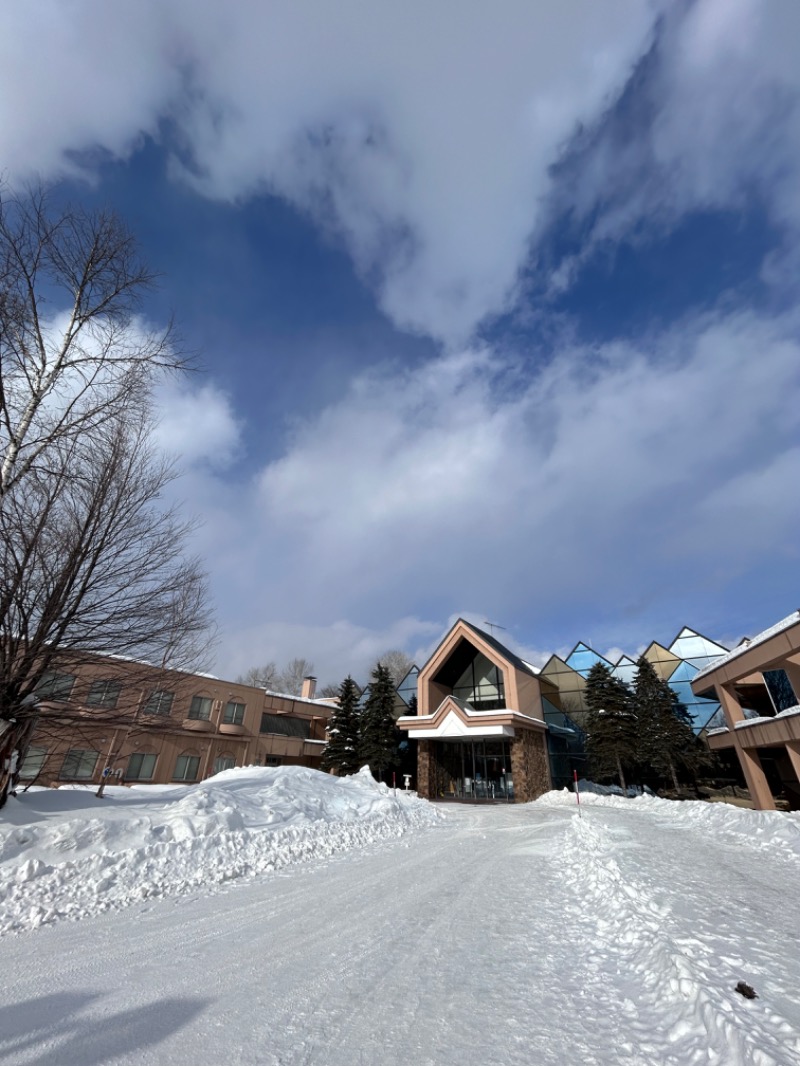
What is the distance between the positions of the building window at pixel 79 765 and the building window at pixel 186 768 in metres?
5.32

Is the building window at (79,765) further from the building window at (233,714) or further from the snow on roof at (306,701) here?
the snow on roof at (306,701)

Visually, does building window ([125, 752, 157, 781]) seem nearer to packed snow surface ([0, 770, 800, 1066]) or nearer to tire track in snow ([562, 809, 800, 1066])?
packed snow surface ([0, 770, 800, 1066])

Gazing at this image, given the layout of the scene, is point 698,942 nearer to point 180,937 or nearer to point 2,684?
point 180,937

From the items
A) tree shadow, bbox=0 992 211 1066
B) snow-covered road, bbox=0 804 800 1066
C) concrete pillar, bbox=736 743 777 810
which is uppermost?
concrete pillar, bbox=736 743 777 810

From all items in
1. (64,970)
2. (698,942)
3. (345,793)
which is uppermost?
(345,793)

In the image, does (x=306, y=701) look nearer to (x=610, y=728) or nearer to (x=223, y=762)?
(x=223, y=762)

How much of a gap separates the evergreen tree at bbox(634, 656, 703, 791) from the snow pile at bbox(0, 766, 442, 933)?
826 inches

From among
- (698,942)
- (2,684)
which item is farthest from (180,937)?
(698,942)

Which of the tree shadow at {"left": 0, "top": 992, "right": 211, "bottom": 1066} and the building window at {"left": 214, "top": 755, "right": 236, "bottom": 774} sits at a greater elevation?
the building window at {"left": 214, "top": 755, "right": 236, "bottom": 774}

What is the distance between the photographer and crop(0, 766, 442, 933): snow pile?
19.7ft

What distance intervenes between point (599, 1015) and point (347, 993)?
1.91 metres

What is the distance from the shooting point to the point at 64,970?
418cm

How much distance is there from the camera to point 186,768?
97.8 feet

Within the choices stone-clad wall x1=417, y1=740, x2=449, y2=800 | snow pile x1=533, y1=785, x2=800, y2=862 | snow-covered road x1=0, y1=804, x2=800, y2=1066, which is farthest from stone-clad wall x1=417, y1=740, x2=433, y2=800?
snow-covered road x1=0, y1=804, x2=800, y2=1066
